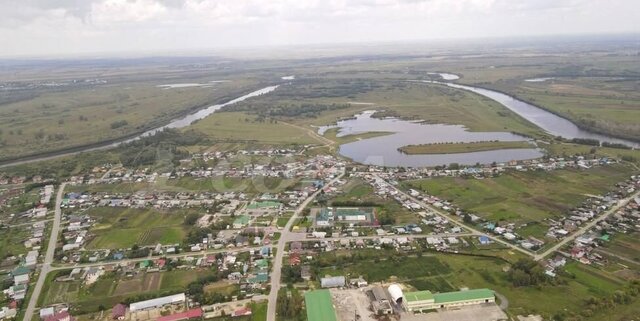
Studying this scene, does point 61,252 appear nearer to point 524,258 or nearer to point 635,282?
point 524,258

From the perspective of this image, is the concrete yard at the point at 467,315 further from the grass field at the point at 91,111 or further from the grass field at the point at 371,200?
the grass field at the point at 91,111

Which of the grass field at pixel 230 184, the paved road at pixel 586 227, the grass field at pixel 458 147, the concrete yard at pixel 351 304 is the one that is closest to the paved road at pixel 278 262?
the concrete yard at pixel 351 304

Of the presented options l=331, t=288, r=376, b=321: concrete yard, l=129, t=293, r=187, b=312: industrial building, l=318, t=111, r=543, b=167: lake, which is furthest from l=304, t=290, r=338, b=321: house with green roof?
l=318, t=111, r=543, b=167: lake

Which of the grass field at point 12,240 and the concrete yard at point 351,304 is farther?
the grass field at point 12,240

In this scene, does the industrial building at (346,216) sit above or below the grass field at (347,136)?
below

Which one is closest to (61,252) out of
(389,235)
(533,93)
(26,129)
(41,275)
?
(41,275)
